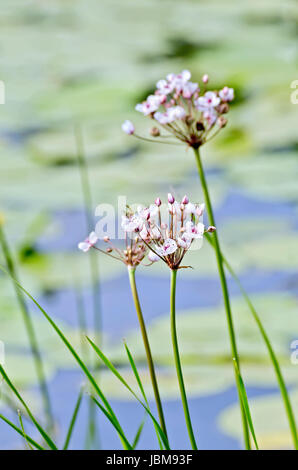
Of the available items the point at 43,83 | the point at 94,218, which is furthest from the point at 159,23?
the point at 94,218

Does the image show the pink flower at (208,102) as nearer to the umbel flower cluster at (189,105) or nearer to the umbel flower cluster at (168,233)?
the umbel flower cluster at (189,105)

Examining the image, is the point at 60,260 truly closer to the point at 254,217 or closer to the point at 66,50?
the point at 254,217

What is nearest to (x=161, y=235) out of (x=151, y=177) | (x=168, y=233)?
(x=168, y=233)

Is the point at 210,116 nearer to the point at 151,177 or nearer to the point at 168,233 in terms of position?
the point at 168,233

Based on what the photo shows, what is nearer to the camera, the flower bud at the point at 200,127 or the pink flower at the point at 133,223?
the pink flower at the point at 133,223

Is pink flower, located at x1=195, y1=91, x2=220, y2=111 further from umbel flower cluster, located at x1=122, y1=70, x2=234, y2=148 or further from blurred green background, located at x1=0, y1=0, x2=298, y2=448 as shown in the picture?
blurred green background, located at x1=0, y1=0, x2=298, y2=448

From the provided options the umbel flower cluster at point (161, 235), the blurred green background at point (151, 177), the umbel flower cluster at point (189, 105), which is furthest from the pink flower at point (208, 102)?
the blurred green background at point (151, 177)

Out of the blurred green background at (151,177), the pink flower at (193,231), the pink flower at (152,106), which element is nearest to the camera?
the pink flower at (193,231)

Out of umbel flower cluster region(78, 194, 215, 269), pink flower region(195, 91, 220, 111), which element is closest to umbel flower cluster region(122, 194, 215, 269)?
umbel flower cluster region(78, 194, 215, 269)
